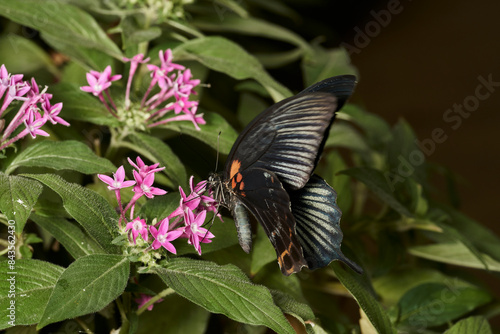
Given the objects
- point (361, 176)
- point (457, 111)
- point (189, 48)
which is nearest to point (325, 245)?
point (361, 176)

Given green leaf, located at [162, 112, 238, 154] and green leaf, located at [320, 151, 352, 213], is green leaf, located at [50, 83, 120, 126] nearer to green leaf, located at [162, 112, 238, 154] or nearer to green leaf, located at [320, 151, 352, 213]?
green leaf, located at [162, 112, 238, 154]

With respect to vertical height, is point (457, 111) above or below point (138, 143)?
below

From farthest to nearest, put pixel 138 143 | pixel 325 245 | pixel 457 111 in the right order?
1. pixel 457 111
2. pixel 138 143
3. pixel 325 245

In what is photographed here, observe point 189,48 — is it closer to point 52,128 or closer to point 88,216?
point 52,128

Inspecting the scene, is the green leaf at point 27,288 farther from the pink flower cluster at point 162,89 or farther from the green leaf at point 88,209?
the pink flower cluster at point 162,89

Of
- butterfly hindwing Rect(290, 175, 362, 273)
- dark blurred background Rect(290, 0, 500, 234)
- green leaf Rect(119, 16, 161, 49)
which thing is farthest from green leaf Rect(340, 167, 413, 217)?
dark blurred background Rect(290, 0, 500, 234)

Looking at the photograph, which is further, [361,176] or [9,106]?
[361,176]

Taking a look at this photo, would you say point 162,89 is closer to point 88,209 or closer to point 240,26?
point 88,209

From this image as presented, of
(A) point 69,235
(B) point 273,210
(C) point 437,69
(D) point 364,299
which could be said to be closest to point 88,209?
(A) point 69,235
